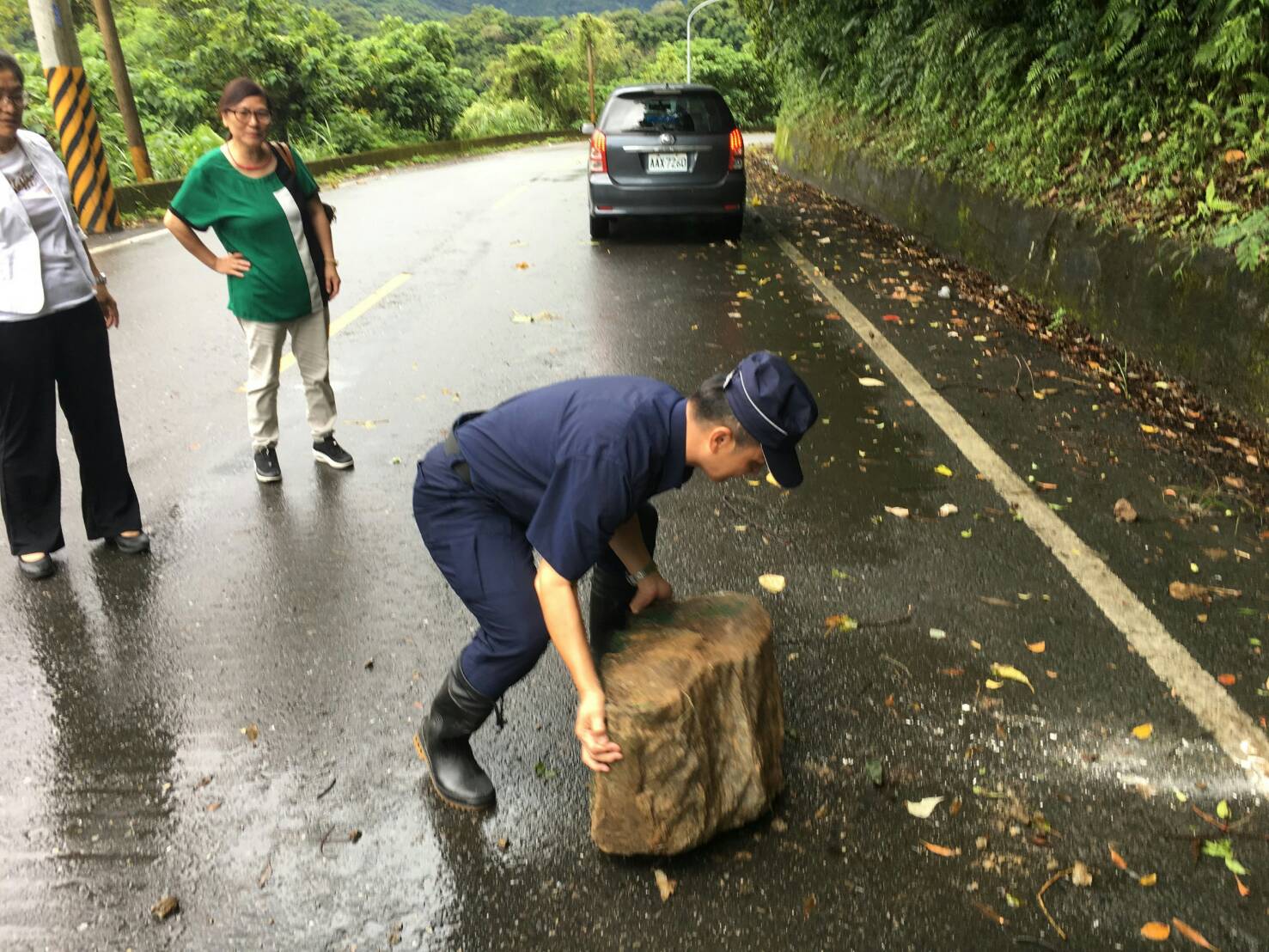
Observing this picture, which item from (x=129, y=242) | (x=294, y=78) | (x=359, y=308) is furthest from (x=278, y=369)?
(x=294, y=78)

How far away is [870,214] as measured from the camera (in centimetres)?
1412

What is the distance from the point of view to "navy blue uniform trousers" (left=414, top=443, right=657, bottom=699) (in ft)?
8.87

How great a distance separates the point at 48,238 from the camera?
4047mm

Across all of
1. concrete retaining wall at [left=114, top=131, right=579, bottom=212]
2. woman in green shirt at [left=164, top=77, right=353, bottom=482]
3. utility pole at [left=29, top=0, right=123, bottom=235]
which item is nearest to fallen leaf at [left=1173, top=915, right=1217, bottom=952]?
woman in green shirt at [left=164, top=77, right=353, bottom=482]

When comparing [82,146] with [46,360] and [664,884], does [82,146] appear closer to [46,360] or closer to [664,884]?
[46,360]

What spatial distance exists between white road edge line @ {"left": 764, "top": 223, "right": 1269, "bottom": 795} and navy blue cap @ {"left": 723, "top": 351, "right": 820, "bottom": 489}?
1784mm

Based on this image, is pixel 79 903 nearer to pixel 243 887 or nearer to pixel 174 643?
pixel 243 887

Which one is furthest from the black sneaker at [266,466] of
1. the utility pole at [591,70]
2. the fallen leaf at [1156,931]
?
the utility pole at [591,70]

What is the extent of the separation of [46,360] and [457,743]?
2.49 metres

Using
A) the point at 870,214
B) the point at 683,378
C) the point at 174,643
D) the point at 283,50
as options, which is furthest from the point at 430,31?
the point at 174,643

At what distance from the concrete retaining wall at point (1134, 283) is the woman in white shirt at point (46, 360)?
566 centimetres

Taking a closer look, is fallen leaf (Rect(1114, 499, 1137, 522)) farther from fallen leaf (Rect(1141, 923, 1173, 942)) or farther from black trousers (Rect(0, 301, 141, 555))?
black trousers (Rect(0, 301, 141, 555))

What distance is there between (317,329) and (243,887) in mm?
3180

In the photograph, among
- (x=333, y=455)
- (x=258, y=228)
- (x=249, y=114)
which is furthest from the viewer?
(x=333, y=455)
